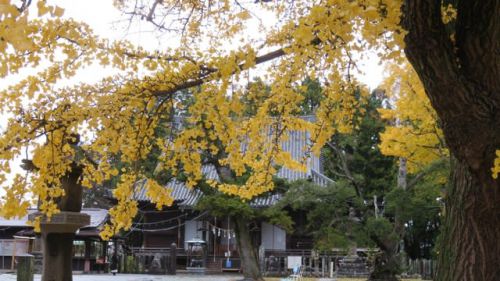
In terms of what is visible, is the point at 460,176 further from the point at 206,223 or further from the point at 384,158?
the point at 384,158

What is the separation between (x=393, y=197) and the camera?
1641cm

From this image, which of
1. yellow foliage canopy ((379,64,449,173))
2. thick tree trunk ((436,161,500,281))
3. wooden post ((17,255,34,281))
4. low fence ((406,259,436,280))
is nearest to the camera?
thick tree trunk ((436,161,500,281))

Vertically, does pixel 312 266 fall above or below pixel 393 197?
below

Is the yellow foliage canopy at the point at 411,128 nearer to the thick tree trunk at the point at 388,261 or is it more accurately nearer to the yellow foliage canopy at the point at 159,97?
the thick tree trunk at the point at 388,261

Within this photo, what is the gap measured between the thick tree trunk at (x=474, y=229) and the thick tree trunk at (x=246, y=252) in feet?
40.0

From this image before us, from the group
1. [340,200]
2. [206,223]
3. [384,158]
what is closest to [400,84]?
[340,200]

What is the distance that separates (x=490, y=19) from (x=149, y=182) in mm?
3372

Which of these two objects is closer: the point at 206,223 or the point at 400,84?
the point at 400,84

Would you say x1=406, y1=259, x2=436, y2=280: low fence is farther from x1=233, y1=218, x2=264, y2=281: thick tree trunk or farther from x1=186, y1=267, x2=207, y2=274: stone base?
x1=186, y1=267, x2=207, y2=274: stone base

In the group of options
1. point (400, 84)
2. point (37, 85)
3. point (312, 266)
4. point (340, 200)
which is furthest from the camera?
point (312, 266)

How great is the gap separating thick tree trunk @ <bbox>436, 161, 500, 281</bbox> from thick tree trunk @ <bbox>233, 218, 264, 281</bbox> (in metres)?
12.2

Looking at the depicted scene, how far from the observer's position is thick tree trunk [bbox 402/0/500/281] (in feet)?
11.5

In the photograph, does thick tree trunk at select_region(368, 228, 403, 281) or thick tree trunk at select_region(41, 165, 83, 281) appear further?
thick tree trunk at select_region(368, 228, 403, 281)

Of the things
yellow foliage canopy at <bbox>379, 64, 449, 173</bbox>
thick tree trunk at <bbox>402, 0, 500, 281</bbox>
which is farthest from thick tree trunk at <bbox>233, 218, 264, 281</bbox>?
thick tree trunk at <bbox>402, 0, 500, 281</bbox>
